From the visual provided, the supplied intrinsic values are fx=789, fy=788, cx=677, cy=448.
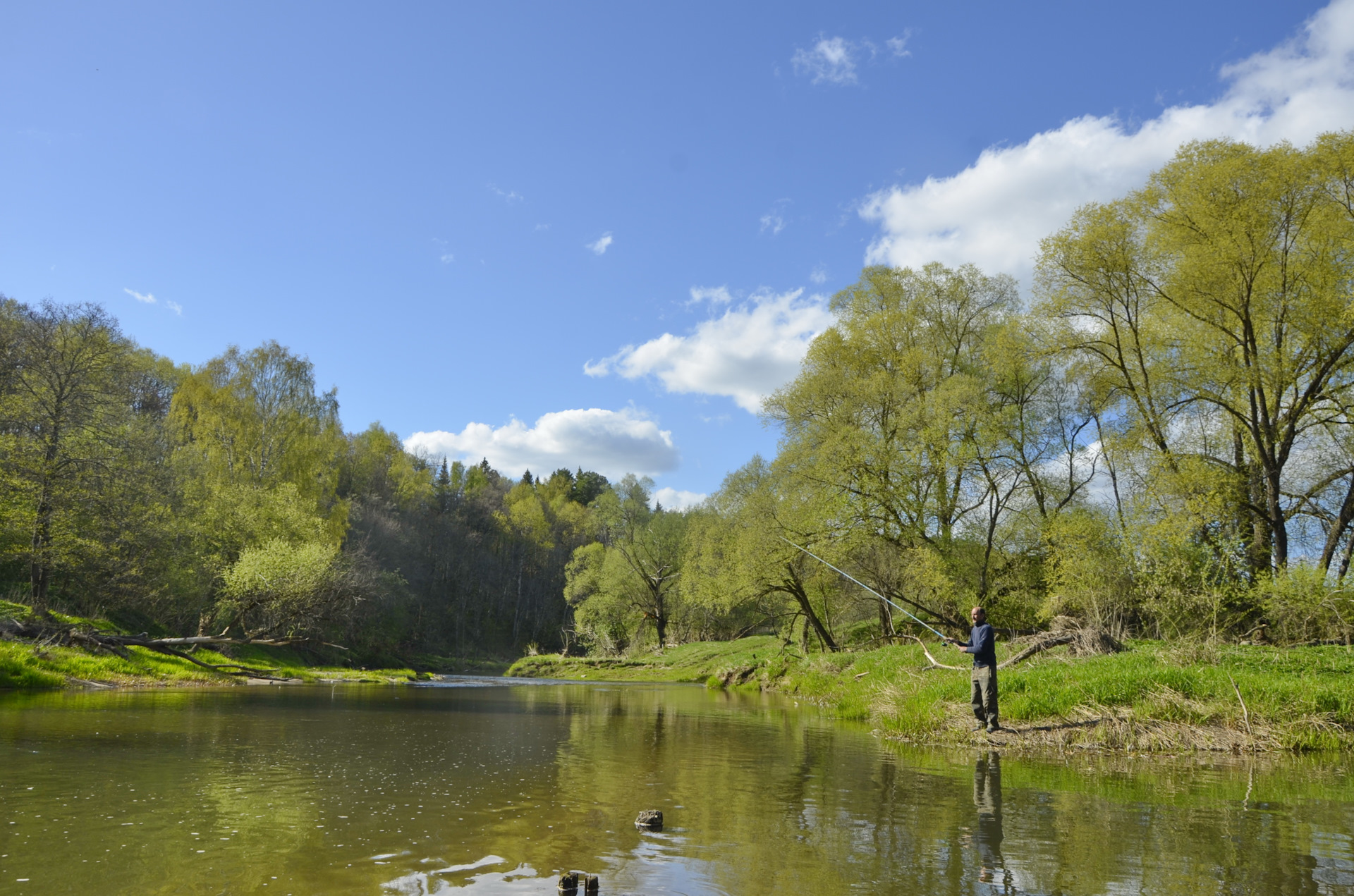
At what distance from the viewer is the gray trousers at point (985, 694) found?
13.8 meters

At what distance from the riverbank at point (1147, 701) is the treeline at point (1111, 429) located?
201 centimetres

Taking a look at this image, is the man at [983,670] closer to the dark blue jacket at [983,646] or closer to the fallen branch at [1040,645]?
the dark blue jacket at [983,646]

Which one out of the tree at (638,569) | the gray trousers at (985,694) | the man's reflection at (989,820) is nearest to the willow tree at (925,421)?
the gray trousers at (985,694)

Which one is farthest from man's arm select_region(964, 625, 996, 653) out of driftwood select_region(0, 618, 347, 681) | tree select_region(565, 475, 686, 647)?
tree select_region(565, 475, 686, 647)

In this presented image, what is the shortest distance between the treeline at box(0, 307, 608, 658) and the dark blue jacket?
69.4 feet

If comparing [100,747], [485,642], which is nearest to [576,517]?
[485,642]

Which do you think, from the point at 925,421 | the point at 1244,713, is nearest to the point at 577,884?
the point at 1244,713

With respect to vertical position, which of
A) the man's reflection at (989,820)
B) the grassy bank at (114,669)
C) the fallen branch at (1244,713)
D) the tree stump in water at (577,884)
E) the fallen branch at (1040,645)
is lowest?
the grassy bank at (114,669)

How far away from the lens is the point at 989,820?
8.31m

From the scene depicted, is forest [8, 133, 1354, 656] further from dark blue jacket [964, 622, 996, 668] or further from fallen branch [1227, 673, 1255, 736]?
dark blue jacket [964, 622, 996, 668]

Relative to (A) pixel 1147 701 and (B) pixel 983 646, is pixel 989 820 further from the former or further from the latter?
→ (A) pixel 1147 701

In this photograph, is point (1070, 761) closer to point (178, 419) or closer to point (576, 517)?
point (178, 419)

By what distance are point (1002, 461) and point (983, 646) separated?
57.1 feet

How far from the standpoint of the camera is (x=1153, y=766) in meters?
11.7
